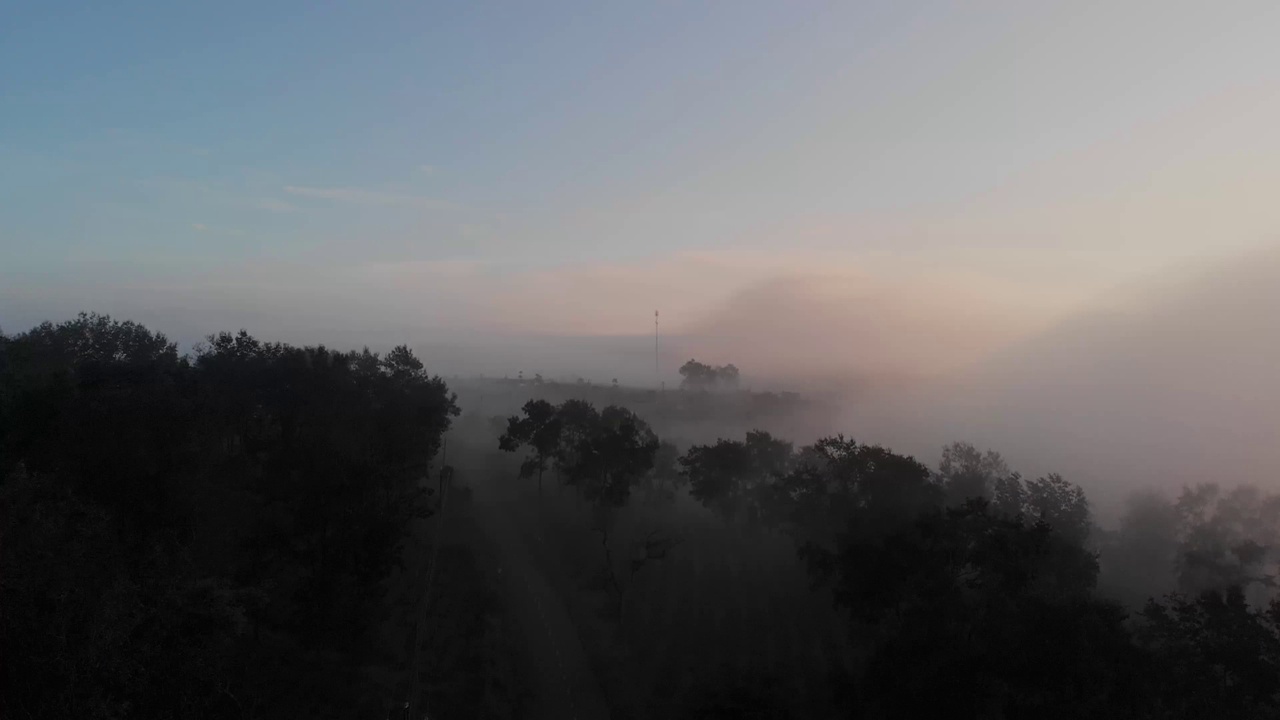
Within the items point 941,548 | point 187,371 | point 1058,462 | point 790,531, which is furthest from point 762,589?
point 1058,462

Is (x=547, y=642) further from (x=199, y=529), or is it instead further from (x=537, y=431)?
(x=537, y=431)

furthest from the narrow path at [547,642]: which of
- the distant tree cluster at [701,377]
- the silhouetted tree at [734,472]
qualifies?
the distant tree cluster at [701,377]

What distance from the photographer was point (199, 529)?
95.5ft

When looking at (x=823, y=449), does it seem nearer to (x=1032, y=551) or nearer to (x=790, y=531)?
(x=790, y=531)

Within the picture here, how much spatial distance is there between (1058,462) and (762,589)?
161m

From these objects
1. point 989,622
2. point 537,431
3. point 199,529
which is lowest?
Answer: point 989,622

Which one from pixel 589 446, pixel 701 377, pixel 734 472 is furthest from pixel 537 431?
pixel 701 377

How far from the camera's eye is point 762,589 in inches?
1767

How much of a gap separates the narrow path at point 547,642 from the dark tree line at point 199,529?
950 centimetres

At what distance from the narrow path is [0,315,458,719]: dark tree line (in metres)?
9.50

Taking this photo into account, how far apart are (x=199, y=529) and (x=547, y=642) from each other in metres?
20.4

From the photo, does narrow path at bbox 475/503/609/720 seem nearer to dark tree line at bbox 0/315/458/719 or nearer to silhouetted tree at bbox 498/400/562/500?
silhouetted tree at bbox 498/400/562/500

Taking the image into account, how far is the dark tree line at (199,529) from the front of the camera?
51.7 feet

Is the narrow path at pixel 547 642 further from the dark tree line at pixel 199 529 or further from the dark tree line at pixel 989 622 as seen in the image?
the dark tree line at pixel 989 622
